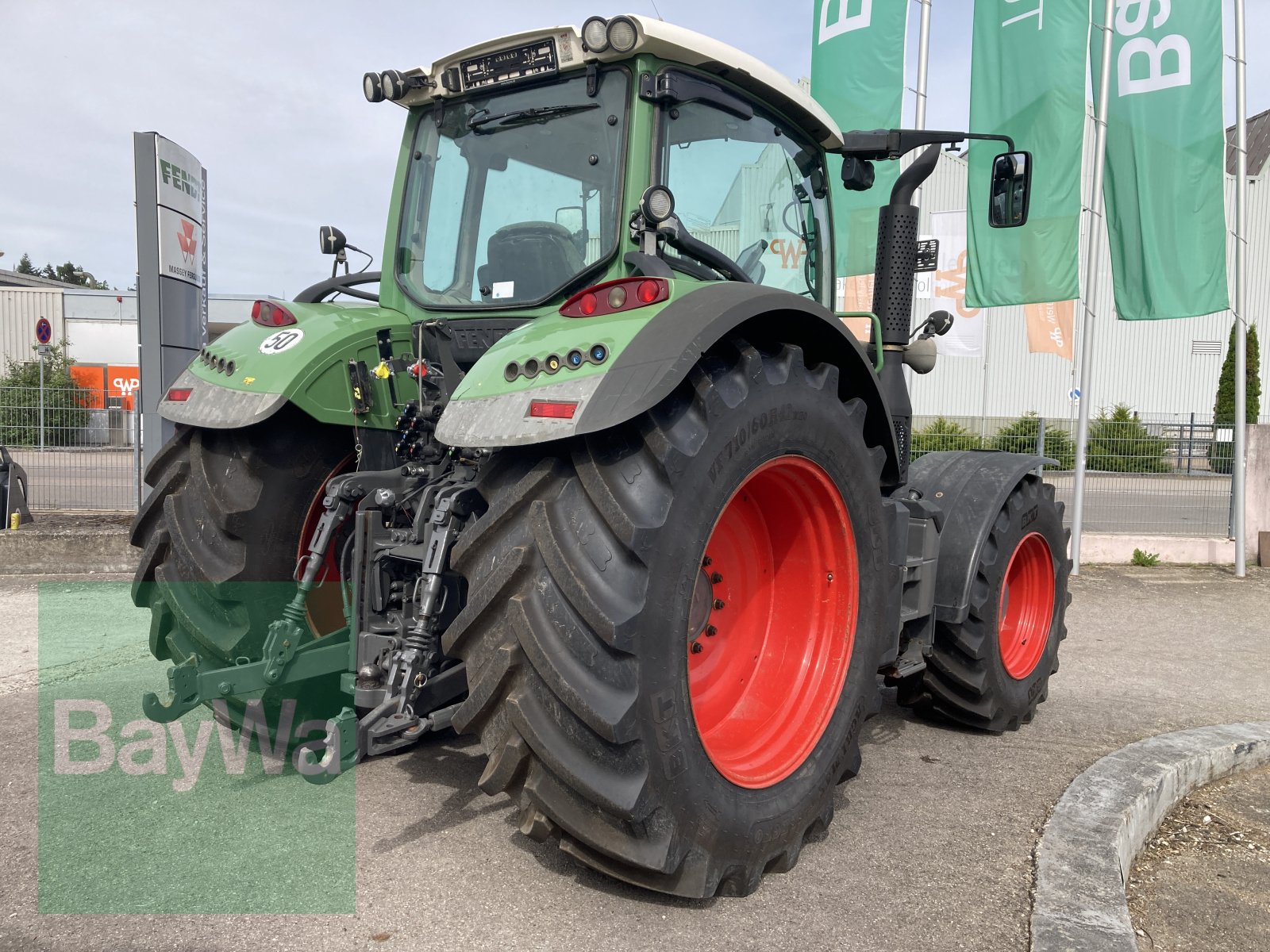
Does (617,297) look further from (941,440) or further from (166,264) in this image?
(941,440)

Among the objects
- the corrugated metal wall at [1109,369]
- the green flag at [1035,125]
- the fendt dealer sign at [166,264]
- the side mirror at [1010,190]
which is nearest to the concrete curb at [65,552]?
the fendt dealer sign at [166,264]

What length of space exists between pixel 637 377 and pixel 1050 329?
18507mm

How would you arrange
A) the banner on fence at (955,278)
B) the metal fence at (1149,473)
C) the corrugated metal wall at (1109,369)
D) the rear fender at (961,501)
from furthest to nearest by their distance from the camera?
the corrugated metal wall at (1109,369) < the banner on fence at (955,278) < the metal fence at (1149,473) < the rear fender at (961,501)

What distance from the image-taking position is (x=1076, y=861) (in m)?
2.69

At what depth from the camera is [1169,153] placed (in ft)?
29.4

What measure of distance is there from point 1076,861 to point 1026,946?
504 mm

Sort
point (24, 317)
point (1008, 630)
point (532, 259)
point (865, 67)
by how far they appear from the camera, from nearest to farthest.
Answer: point (532, 259) < point (1008, 630) < point (865, 67) < point (24, 317)

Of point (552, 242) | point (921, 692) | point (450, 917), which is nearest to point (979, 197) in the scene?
point (921, 692)

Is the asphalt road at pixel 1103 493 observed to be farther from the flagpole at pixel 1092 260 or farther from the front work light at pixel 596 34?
the front work light at pixel 596 34

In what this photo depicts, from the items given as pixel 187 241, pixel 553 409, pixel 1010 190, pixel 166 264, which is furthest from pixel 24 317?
pixel 553 409

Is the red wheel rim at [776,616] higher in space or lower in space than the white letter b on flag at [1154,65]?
lower

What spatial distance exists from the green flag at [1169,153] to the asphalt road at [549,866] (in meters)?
6.35

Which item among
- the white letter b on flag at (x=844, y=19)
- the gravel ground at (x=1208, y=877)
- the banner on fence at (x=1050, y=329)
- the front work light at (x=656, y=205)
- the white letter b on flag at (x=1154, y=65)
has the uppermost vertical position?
the white letter b on flag at (x=844, y=19)

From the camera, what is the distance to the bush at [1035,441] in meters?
10.9
